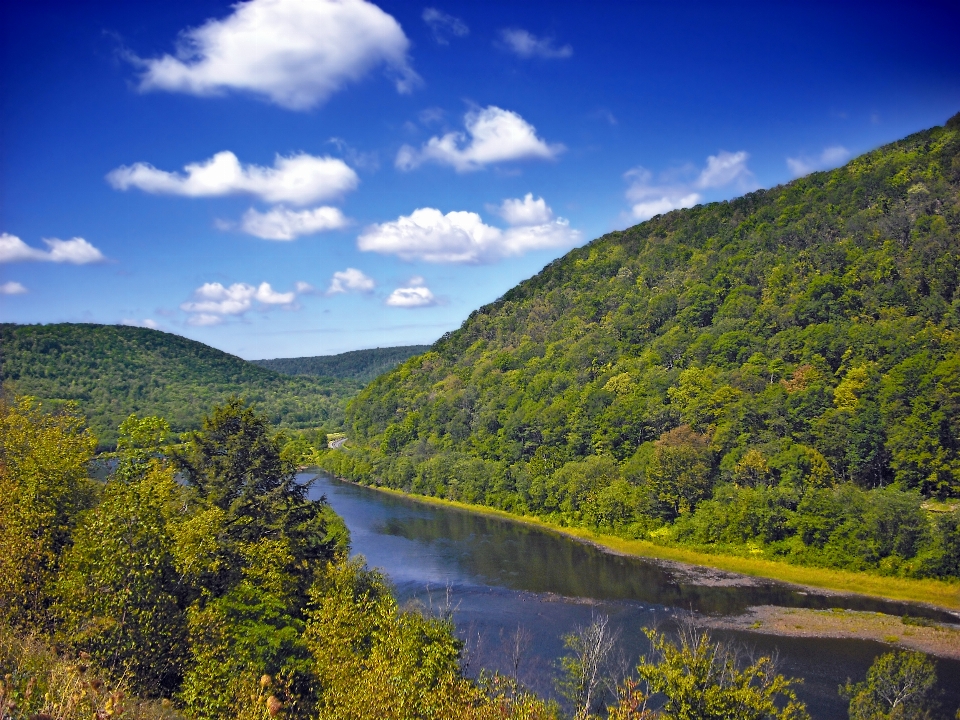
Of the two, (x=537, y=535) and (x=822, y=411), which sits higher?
(x=822, y=411)

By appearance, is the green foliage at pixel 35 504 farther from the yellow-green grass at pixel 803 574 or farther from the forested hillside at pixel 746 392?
the forested hillside at pixel 746 392

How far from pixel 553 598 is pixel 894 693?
71.0 feet

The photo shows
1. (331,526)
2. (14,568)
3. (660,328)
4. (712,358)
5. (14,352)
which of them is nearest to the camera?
(14,568)

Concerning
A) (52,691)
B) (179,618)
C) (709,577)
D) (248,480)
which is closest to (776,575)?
(709,577)

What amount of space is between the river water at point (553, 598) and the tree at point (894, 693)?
1.58 metres

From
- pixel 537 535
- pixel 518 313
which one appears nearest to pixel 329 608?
pixel 537 535

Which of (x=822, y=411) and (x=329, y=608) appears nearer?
(x=329, y=608)

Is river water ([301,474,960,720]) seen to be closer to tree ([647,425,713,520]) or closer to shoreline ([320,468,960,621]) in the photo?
shoreline ([320,468,960,621])

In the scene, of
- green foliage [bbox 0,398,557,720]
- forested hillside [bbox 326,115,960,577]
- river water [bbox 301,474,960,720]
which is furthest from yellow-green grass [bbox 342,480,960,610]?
green foliage [bbox 0,398,557,720]

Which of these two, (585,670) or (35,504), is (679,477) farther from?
(35,504)

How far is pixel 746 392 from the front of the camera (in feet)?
232

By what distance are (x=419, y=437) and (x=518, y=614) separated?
207 ft

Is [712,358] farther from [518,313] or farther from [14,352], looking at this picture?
[14,352]

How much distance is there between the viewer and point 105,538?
1709cm
